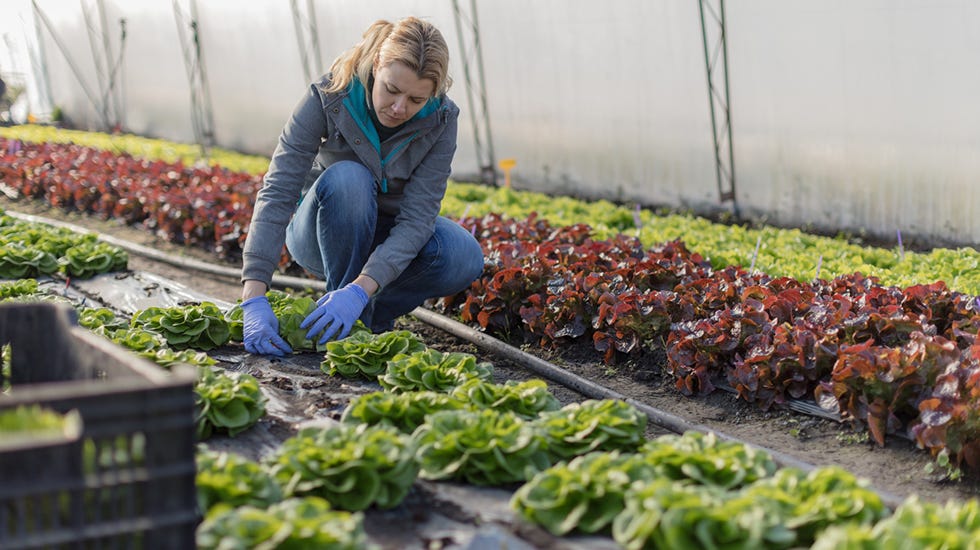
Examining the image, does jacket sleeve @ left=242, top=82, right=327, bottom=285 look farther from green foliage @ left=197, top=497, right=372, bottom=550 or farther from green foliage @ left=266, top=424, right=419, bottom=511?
green foliage @ left=197, top=497, right=372, bottom=550

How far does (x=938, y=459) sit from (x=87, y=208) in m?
8.64

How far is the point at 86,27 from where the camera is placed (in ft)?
65.2

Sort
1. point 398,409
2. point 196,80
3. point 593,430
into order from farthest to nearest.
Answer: point 196,80 → point 398,409 → point 593,430

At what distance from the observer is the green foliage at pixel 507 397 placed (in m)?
3.12

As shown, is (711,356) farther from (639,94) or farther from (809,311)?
(639,94)

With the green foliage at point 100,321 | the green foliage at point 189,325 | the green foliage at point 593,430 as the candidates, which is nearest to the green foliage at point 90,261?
the green foliage at point 100,321

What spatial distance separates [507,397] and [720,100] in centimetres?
651

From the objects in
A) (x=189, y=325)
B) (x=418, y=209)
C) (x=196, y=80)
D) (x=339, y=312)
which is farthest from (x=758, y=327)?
(x=196, y=80)

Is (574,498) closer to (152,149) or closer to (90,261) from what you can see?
(90,261)

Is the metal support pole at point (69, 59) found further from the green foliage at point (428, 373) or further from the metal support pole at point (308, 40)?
the green foliage at point (428, 373)

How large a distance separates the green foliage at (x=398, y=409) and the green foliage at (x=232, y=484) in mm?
541

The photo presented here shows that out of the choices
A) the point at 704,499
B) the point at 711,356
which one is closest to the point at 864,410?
the point at 711,356

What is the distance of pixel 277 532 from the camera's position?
1990mm

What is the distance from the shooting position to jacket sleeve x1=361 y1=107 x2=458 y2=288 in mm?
4137
